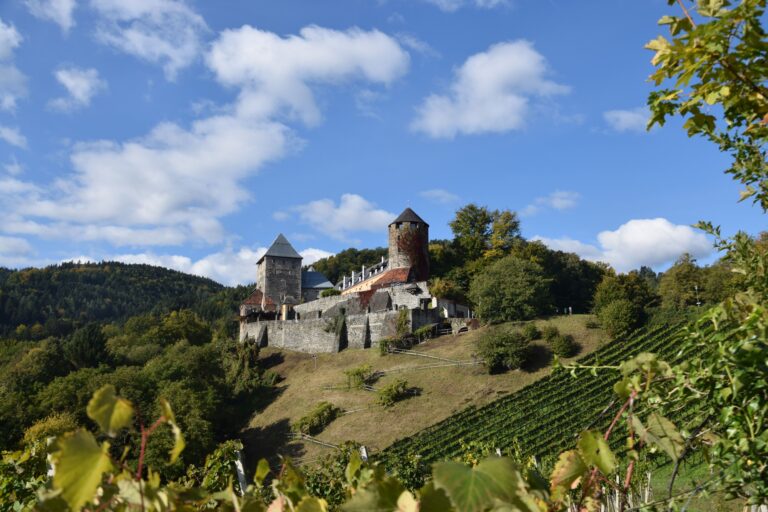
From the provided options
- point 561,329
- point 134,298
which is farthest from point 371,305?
point 134,298

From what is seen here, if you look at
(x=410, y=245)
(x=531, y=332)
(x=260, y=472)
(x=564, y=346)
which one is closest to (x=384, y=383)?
(x=531, y=332)

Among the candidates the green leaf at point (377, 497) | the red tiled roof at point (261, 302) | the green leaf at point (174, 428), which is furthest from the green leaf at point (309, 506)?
the red tiled roof at point (261, 302)

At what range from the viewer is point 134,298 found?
122 meters

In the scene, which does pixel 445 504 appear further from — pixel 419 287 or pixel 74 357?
pixel 74 357

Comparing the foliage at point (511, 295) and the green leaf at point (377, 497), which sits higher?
the foliage at point (511, 295)

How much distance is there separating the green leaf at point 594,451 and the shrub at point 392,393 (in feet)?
96.6

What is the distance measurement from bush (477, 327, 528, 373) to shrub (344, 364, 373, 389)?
671 cm

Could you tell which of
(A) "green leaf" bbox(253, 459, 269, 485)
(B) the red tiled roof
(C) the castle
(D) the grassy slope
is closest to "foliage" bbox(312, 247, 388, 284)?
(C) the castle

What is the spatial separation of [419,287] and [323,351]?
8.20m

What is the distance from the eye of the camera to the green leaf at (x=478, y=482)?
933mm

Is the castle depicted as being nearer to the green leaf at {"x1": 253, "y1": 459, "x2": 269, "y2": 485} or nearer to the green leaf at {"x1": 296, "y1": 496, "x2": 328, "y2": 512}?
the green leaf at {"x1": 253, "y1": 459, "x2": 269, "y2": 485}

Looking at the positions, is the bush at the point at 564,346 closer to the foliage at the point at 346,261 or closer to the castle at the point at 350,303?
the castle at the point at 350,303

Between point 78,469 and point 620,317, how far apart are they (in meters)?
33.9

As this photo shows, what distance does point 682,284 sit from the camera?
131 feet
